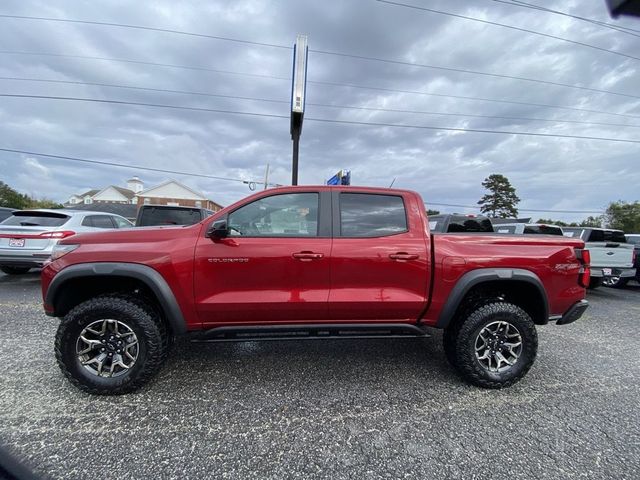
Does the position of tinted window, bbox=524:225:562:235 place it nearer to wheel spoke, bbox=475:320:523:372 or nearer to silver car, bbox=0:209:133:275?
wheel spoke, bbox=475:320:523:372

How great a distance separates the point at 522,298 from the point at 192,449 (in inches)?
126

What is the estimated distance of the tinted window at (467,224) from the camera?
8.19 meters

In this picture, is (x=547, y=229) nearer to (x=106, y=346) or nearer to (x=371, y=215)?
(x=371, y=215)

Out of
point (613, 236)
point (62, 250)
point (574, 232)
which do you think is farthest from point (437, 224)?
point (62, 250)

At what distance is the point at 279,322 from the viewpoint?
2855 millimetres

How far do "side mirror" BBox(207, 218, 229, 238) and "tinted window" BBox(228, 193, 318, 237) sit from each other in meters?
0.12

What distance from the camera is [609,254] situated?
6.86 meters

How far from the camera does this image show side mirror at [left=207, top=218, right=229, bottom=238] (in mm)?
2688

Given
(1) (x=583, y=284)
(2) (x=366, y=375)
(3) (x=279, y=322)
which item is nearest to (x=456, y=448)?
(2) (x=366, y=375)

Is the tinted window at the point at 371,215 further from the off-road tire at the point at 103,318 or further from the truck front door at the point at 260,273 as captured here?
the off-road tire at the point at 103,318

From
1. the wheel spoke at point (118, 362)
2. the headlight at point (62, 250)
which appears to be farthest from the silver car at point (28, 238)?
the wheel spoke at point (118, 362)

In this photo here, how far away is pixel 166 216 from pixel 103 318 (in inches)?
182

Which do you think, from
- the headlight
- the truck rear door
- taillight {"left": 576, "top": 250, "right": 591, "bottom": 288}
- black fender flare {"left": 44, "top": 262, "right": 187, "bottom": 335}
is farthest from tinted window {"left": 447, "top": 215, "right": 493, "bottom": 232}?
the headlight

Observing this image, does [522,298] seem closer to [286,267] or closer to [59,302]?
[286,267]
